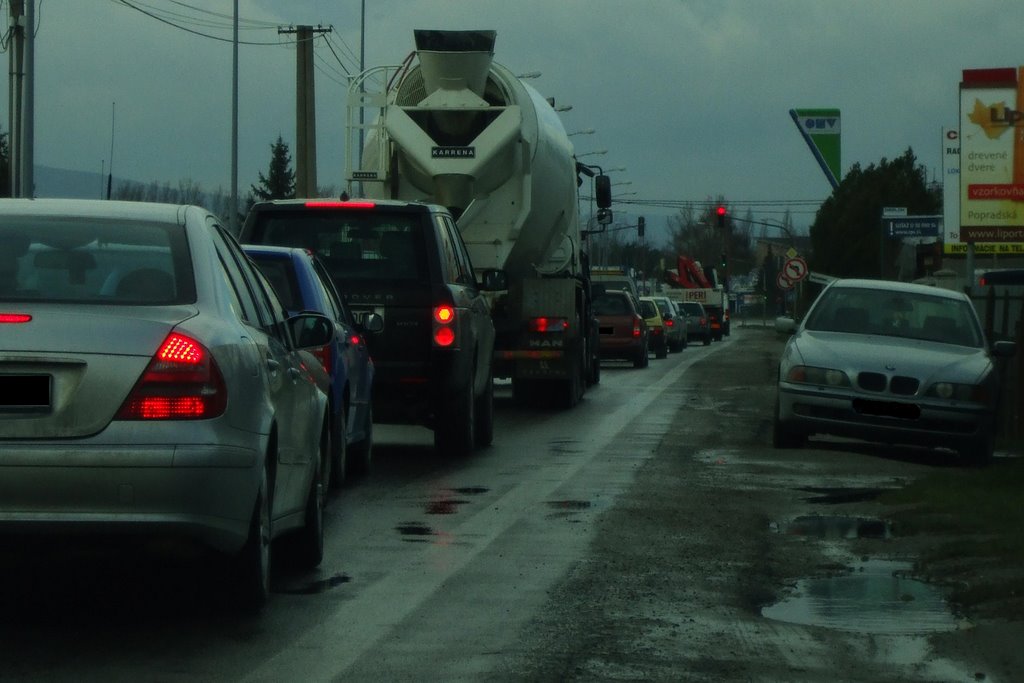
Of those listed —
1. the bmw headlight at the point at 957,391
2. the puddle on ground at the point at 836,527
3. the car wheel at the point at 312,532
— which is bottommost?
the puddle on ground at the point at 836,527

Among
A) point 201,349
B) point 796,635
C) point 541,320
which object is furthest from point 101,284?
point 541,320

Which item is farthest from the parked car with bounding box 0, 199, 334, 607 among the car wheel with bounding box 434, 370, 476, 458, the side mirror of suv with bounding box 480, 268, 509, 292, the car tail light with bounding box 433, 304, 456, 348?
the side mirror of suv with bounding box 480, 268, 509, 292

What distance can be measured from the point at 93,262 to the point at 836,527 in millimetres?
5238

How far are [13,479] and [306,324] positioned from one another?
254cm

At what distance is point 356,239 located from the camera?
15156 mm

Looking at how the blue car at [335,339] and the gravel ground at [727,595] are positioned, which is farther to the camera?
the blue car at [335,339]

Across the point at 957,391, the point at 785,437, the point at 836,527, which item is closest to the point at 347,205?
the point at 785,437

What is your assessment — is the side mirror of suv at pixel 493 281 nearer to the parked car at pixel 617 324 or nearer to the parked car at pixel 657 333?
the parked car at pixel 617 324

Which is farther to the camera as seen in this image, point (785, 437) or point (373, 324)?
point (785, 437)

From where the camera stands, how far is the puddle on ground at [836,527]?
1052 centimetres

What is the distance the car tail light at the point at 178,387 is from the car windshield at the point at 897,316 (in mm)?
11095

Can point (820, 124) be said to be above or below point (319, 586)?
above

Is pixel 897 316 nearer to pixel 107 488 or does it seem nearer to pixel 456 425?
pixel 456 425

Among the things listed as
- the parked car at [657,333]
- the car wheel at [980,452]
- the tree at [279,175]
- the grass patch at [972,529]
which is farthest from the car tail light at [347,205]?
the tree at [279,175]
